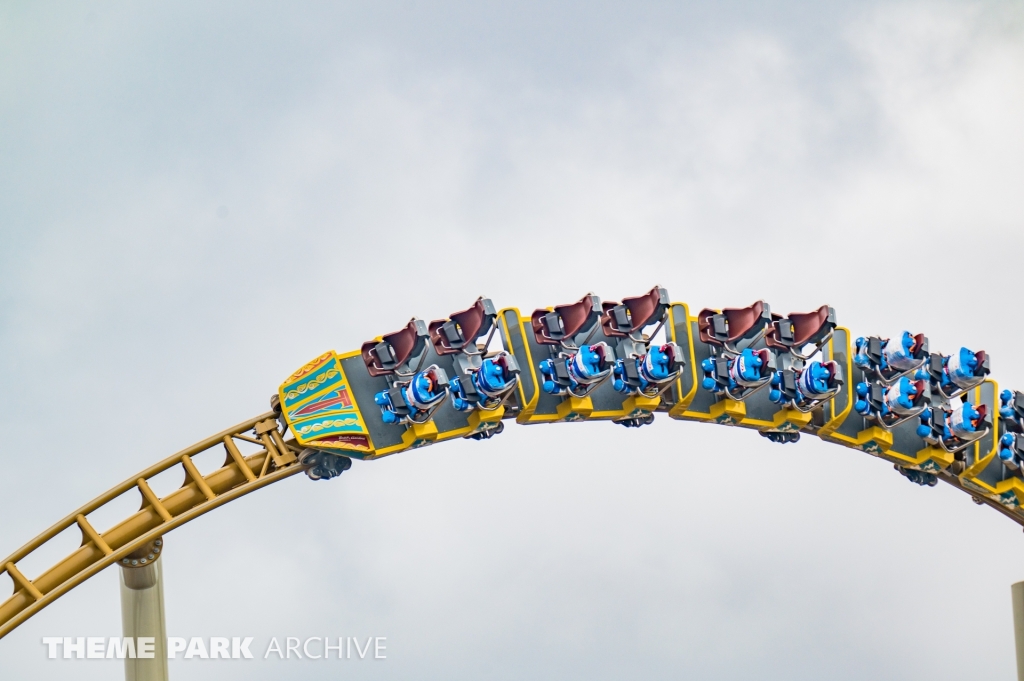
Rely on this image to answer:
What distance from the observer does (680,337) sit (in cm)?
1781

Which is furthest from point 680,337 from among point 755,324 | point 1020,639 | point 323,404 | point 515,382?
point 1020,639

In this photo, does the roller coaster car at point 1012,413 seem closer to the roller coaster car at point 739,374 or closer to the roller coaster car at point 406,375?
the roller coaster car at point 739,374

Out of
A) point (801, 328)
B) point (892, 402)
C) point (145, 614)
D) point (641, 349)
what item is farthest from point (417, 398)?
point (892, 402)

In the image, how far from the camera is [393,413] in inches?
635

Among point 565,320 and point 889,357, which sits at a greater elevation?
point 565,320

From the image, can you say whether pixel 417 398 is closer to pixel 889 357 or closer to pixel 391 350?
pixel 391 350

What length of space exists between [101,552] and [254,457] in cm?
173

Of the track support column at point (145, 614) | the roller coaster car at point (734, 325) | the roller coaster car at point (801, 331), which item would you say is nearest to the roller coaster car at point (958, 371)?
the roller coaster car at point (801, 331)

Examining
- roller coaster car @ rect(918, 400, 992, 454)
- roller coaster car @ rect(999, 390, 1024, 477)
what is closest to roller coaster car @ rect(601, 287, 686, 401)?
roller coaster car @ rect(918, 400, 992, 454)

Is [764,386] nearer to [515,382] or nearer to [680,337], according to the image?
[680,337]

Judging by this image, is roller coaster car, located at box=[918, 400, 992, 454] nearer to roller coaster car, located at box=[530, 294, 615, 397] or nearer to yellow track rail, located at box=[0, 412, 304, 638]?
roller coaster car, located at box=[530, 294, 615, 397]

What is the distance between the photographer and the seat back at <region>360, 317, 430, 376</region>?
16.4 m

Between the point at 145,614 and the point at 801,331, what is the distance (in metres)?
7.77


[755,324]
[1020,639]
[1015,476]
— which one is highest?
[755,324]
